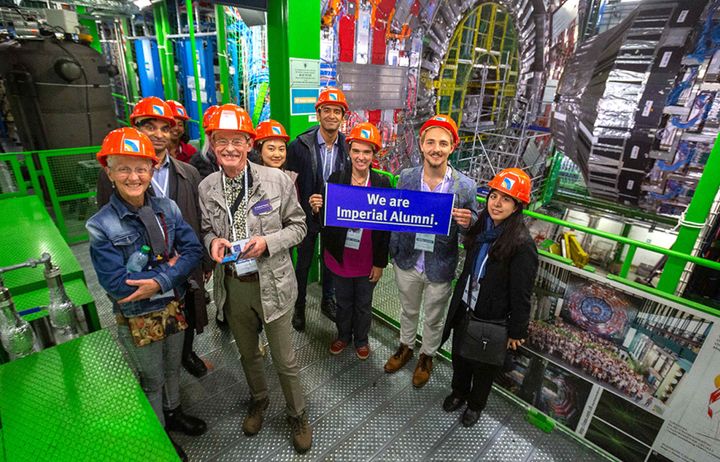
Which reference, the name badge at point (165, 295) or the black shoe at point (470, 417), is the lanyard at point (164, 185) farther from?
the black shoe at point (470, 417)

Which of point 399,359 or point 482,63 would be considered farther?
point 482,63

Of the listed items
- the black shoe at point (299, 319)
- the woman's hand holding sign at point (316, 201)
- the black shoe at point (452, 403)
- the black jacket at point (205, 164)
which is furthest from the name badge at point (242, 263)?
the black shoe at point (452, 403)

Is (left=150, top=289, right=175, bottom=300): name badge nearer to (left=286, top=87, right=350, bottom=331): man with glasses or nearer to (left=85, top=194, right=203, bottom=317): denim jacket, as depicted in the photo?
(left=85, top=194, right=203, bottom=317): denim jacket

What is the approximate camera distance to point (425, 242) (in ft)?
8.47

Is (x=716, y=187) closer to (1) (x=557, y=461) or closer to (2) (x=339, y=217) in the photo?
(1) (x=557, y=461)

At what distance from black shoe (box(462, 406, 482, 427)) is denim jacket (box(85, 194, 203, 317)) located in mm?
2214

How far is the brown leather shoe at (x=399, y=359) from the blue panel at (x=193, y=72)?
7075 millimetres

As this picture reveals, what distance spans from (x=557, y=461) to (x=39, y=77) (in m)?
8.30

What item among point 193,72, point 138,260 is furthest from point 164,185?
point 193,72

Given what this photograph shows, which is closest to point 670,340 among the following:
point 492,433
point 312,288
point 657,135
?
point 492,433

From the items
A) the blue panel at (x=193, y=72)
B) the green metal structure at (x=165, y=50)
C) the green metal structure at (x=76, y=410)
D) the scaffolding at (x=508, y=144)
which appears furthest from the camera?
the green metal structure at (x=165, y=50)

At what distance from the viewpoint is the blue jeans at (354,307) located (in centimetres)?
307

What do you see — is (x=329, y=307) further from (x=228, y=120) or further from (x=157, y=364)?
(x=228, y=120)

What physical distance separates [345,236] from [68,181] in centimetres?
466
